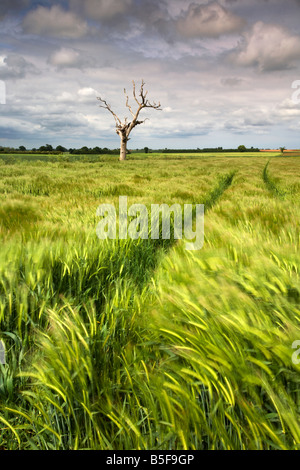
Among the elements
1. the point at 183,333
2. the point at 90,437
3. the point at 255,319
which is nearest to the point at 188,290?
the point at 183,333

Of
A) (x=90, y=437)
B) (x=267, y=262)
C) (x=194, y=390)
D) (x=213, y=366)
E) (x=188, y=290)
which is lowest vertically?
(x=90, y=437)

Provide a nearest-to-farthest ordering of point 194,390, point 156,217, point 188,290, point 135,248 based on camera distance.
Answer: point 194,390 → point 188,290 → point 135,248 → point 156,217

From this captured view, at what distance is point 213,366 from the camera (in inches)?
37.6

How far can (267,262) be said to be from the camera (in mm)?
1499

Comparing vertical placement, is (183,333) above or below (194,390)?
above

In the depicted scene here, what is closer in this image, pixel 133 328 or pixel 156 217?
pixel 133 328

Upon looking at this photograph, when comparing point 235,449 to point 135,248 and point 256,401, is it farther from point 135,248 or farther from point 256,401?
point 135,248

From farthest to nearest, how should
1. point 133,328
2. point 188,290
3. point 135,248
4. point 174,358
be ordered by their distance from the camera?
1. point 135,248
2. point 133,328
3. point 188,290
4. point 174,358

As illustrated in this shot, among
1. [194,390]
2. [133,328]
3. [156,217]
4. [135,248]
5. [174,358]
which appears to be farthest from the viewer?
[156,217]

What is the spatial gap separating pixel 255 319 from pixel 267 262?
484 mm

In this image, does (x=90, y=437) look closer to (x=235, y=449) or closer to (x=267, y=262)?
(x=235, y=449)
